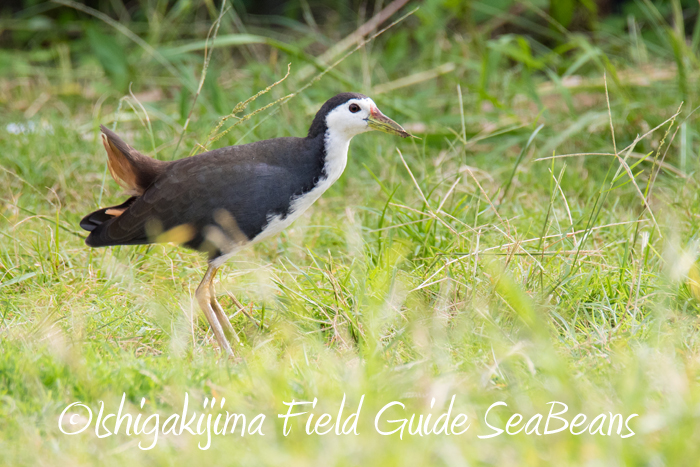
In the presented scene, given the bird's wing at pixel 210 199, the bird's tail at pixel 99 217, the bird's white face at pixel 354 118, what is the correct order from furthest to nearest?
the bird's tail at pixel 99 217 < the bird's white face at pixel 354 118 < the bird's wing at pixel 210 199

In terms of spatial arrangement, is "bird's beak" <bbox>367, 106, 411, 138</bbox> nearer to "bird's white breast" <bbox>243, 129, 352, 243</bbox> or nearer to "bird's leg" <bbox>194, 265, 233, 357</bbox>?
"bird's white breast" <bbox>243, 129, 352, 243</bbox>

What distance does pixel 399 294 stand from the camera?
2.85 m

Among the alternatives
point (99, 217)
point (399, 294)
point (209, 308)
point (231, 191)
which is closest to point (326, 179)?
point (231, 191)

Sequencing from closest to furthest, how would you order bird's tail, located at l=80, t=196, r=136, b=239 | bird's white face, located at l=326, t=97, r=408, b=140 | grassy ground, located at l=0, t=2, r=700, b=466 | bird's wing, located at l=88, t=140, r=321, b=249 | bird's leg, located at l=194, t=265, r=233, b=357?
grassy ground, located at l=0, t=2, r=700, b=466
bird's leg, located at l=194, t=265, r=233, b=357
bird's wing, located at l=88, t=140, r=321, b=249
bird's white face, located at l=326, t=97, r=408, b=140
bird's tail, located at l=80, t=196, r=136, b=239

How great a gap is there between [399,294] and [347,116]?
76cm

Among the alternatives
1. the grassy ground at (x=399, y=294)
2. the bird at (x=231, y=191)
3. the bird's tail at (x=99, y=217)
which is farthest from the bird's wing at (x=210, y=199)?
the grassy ground at (x=399, y=294)

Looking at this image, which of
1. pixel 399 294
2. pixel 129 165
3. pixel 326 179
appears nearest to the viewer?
pixel 399 294

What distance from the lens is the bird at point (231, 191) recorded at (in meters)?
2.89

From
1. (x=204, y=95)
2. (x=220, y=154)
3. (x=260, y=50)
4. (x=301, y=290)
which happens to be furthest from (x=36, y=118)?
(x=301, y=290)

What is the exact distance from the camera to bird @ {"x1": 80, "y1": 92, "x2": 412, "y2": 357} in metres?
2.89

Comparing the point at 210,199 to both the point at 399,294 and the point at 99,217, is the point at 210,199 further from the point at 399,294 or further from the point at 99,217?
the point at 399,294

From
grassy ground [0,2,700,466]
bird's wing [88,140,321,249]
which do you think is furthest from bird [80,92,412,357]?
grassy ground [0,2,700,466]

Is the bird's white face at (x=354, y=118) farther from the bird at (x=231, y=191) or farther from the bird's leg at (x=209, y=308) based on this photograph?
the bird's leg at (x=209, y=308)

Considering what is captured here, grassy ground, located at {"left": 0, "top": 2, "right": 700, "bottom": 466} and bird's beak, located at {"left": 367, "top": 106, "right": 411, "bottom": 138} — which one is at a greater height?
bird's beak, located at {"left": 367, "top": 106, "right": 411, "bottom": 138}
